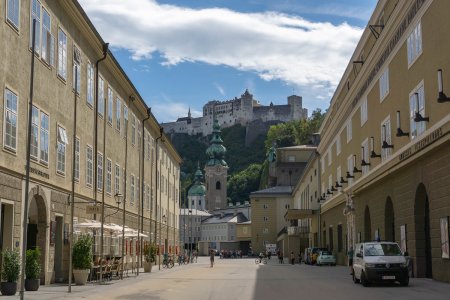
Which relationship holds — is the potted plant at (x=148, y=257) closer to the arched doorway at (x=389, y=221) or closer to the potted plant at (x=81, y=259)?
the arched doorway at (x=389, y=221)

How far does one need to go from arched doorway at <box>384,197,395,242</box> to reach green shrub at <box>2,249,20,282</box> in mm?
19698

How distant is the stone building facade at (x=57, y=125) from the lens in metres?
21.1

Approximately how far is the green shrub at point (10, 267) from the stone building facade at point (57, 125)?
1741mm

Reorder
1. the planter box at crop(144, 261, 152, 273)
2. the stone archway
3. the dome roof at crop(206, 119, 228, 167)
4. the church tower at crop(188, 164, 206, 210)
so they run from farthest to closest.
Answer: the church tower at crop(188, 164, 206, 210) < the dome roof at crop(206, 119, 228, 167) < the planter box at crop(144, 261, 152, 273) < the stone archway

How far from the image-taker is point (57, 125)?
86.3 ft

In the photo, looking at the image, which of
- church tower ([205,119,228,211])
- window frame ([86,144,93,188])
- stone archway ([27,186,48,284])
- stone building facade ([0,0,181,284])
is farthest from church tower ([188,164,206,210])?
stone archway ([27,186,48,284])

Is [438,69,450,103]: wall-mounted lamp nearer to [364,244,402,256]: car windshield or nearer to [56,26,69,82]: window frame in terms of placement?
[364,244,402,256]: car windshield

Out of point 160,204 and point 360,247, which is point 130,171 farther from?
point 360,247

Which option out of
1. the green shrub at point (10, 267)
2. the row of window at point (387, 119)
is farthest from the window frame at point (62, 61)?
the row of window at point (387, 119)

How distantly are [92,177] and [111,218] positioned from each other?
5522 millimetres

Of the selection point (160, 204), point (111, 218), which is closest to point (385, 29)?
point (111, 218)

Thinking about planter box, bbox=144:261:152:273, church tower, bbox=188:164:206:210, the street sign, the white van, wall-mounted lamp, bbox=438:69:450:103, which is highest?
church tower, bbox=188:164:206:210

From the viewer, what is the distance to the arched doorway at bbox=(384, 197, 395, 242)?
3300cm

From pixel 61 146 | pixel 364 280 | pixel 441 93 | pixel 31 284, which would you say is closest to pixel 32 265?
pixel 31 284
